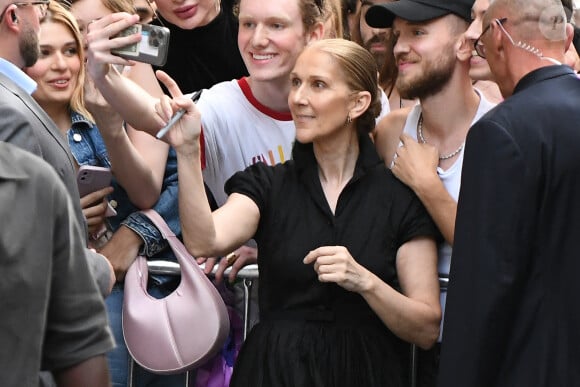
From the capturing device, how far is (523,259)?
12.0ft

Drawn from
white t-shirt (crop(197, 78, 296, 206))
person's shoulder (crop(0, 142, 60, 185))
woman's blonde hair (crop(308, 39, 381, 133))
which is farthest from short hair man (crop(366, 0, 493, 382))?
person's shoulder (crop(0, 142, 60, 185))

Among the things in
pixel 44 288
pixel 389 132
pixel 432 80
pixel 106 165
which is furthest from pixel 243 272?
pixel 44 288

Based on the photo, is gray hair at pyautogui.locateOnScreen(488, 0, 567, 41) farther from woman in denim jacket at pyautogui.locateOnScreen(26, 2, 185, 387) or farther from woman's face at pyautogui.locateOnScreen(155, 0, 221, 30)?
woman's face at pyautogui.locateOnScreen(155, 0, 221, 30)

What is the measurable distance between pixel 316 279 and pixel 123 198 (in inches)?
42.1

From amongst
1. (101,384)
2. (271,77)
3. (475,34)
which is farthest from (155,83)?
(101,384)

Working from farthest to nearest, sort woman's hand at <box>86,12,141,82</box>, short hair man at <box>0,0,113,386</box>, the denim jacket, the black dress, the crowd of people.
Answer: the denim jacket, woman's hand at <box>86,12,141,82</box>, the black dress, the crowd of people, short hair man at <box>0,0,113,386</box>

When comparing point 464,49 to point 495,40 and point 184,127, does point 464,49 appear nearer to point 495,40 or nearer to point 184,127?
point 495,40

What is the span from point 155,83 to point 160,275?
895mm

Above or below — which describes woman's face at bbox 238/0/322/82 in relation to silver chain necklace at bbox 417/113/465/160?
above

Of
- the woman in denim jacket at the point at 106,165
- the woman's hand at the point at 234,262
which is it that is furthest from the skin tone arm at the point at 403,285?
the woman in denim jacket at the point at 106,165

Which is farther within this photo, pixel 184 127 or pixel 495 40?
pixel 184 127

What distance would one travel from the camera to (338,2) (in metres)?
5.51

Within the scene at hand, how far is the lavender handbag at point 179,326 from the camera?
A: 446 centimetres

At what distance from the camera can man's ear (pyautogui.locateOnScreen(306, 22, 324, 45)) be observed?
5223 mm
